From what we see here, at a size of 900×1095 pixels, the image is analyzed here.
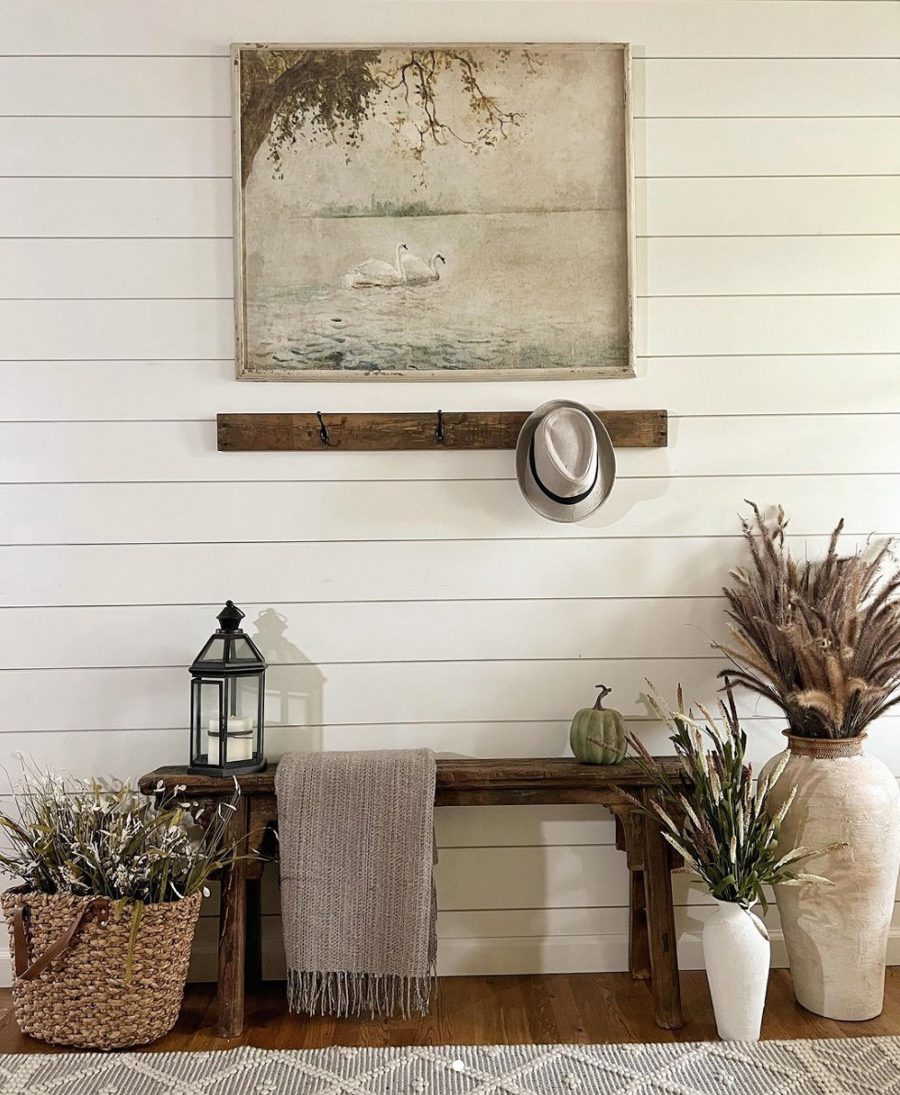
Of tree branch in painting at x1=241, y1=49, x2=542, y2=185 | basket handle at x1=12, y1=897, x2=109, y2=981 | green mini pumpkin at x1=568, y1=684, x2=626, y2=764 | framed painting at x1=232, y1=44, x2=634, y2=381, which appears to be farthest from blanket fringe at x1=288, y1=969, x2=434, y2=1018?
tree branch in painting at x1=241, y1=49, x2=542, y2=185

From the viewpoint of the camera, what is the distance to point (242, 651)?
2354 mm

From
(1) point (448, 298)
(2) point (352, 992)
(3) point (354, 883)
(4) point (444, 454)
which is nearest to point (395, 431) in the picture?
(4) point (444, 454)

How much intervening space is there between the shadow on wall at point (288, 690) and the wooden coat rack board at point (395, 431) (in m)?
0.45

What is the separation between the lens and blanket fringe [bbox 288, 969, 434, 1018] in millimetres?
2223

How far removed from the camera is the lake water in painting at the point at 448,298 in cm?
247

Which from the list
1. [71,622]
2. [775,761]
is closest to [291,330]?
[71,622]

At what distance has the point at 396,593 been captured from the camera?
2.50m

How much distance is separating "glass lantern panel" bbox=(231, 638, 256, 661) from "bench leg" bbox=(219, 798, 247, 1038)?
34 centimetres

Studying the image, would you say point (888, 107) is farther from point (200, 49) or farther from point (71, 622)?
point (71, 622)

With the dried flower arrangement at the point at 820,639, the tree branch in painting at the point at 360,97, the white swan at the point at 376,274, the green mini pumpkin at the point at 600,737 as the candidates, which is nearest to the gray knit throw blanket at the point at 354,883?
the green mini pumpkin at the point at 600,737

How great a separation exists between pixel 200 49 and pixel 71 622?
4.96ft

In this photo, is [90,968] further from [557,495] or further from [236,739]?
[557,495]

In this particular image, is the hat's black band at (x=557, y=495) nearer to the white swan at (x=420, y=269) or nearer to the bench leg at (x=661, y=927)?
the white swan at (x=420, y=269)

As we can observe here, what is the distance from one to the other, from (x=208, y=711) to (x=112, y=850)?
404 millimetres
